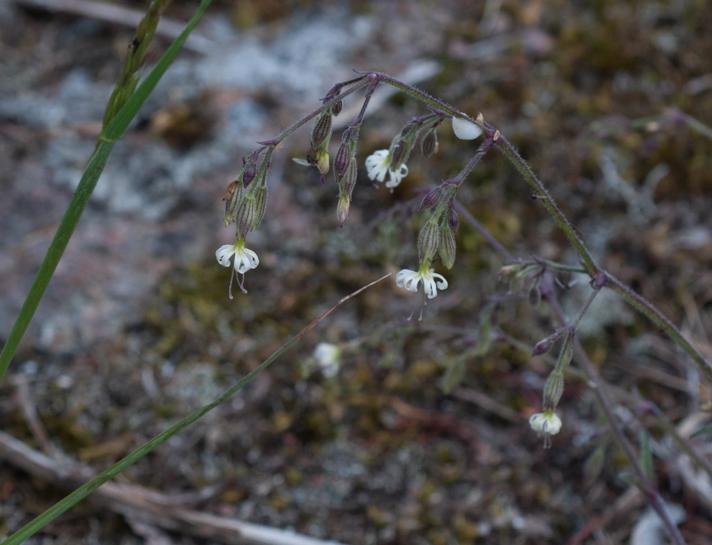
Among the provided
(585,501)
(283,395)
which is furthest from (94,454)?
(585,501)

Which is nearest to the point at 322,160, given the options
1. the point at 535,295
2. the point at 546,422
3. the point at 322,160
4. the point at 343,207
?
the point at 322,160

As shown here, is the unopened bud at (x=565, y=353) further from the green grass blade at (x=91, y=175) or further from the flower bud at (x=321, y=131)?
the green grass blade at (x=91, y=175)

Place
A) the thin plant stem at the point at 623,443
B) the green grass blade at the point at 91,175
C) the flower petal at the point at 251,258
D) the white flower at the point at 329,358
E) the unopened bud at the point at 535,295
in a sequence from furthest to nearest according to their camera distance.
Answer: the white flower at the point at 329,358 → the thin plant stem at the point at 623,443 → the unopened bud at the point at 535,295 → the flower petal at the point at 251,258 → the green grass blade at the point at 91,175

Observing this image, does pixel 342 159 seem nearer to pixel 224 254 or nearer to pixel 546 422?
pixel 224 254

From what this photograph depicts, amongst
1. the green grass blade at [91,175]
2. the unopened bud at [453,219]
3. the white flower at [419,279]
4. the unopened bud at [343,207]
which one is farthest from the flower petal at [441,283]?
the green grass blade at [91,175]

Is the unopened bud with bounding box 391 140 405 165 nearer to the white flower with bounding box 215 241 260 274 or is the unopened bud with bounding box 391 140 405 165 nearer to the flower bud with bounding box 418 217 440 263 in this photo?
the flower bud with bounding box 418 217 440 263

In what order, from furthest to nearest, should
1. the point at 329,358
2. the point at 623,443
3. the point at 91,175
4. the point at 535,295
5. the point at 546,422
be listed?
the point at 329,358 < the point at 623,443 < the point at 535,295 < the point at 546,422 < the point at 91,175

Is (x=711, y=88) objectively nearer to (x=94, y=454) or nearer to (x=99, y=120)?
(x=99, y=120)
